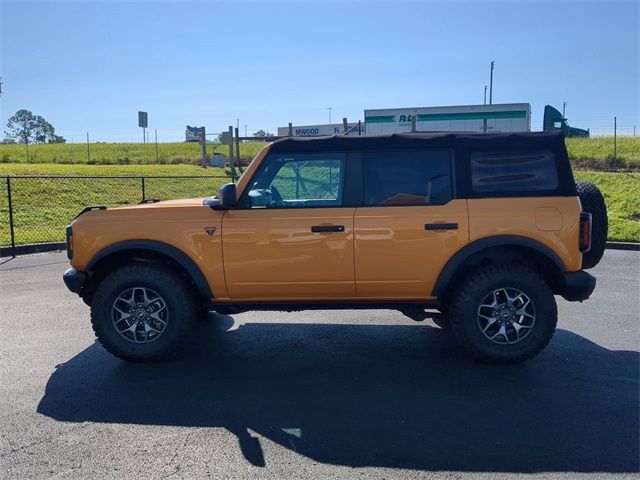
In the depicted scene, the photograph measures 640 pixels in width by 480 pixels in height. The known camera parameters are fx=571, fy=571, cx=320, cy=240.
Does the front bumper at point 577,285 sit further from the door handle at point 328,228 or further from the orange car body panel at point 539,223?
the door handle at point 328,228

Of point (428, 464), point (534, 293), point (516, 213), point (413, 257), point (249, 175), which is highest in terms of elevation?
point (249, 175)

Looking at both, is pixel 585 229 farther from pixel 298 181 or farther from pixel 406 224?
pixel 298 181

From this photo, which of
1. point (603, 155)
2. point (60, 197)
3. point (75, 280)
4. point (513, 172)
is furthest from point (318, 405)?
point (603, 155)

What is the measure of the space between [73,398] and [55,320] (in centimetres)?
248

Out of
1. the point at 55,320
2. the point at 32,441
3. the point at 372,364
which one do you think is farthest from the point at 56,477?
the point at 55,320

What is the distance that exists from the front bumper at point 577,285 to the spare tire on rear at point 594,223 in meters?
0.40

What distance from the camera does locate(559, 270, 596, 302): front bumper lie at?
4906 millimetres

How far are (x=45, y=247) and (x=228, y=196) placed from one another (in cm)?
857

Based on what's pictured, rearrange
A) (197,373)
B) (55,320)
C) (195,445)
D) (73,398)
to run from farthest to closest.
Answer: (55,320)
(197,373)
(73,398)
(195,445)

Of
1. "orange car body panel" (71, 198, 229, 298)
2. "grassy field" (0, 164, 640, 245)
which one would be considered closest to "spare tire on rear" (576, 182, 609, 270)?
"orange car body panel" (71, 198, 229, 298)

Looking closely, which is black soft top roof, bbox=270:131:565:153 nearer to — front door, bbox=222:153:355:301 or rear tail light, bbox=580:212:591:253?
front door, bbox=222:153:355:301

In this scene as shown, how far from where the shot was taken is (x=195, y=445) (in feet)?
11.9

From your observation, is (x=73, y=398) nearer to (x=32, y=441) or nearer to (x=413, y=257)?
(x=32, y=441)

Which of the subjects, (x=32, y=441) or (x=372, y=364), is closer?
(x=32, y=441)
